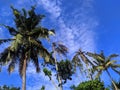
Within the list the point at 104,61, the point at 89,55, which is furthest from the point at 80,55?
the point at 104,61

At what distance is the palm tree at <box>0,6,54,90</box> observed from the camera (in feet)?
117

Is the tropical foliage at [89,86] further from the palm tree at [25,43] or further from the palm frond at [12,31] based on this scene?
the palm frond at [12,31]

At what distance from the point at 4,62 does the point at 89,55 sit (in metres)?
26.5

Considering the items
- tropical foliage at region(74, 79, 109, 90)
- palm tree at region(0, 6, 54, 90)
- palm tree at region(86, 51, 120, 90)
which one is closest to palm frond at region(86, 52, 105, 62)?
palm tree at region(86, 51, 120, 90)

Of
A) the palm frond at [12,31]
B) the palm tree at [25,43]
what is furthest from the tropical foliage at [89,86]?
the palm frond at [12,31]

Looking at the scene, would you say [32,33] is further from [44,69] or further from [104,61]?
[104,61]

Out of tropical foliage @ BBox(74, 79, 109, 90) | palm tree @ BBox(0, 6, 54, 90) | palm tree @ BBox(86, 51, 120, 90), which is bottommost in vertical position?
tropical foliage @ BBox(74, 79, 109, 90)

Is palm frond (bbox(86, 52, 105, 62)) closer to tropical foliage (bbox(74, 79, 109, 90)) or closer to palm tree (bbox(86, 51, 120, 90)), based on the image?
palm tree (bbox(86, 51, 120, 90))

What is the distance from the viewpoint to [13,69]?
117ft

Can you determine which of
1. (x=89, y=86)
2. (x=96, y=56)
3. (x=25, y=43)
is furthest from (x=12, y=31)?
(x=96, y=56)

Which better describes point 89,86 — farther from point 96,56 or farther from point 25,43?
point 96,56

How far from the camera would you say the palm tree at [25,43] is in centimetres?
3559

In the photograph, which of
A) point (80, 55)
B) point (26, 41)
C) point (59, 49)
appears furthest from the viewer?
point (80, 55)

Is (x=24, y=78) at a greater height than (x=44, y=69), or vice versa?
(x=44, y=69)
